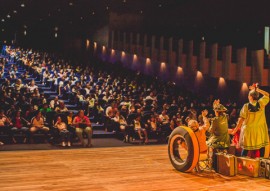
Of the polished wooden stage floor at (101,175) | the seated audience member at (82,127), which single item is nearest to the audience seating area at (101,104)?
the seated audience member at (82,127)

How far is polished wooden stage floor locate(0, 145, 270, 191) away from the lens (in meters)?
5.12

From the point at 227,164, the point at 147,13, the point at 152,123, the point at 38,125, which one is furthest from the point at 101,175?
the point at 147,13

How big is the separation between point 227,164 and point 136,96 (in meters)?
8.82

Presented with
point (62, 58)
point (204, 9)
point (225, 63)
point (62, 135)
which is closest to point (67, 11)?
point (62, 58)

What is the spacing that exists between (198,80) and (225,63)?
245cm

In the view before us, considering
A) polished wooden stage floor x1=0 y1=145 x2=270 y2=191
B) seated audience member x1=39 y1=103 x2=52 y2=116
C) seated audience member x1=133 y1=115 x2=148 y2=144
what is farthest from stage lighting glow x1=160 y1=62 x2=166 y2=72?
polished wooden stage floor x1=0 y1=145 x2=270 y2=191

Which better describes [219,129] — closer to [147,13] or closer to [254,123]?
[254,123]

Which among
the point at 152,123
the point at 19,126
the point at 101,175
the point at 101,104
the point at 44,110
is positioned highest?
the point at 101,104

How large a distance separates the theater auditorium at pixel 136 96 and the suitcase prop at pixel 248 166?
0.02 metres

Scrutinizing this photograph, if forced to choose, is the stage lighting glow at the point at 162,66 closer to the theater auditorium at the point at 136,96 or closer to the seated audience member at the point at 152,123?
the theater auditorium at the point at 136,96

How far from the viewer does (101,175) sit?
5.69 metres

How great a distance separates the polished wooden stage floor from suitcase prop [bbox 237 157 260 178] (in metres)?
0.10

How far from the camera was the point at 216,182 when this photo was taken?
17.9 ft

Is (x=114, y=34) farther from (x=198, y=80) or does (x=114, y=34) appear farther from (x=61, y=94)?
(x=61, y=94)
